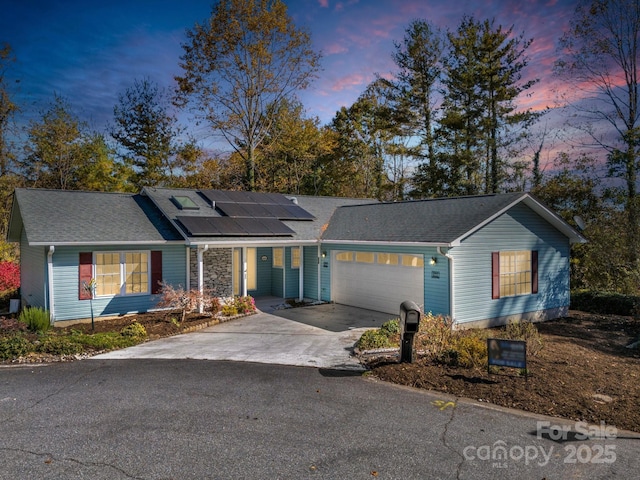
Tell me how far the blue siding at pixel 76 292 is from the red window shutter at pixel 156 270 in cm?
13

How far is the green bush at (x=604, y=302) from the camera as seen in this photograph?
1418cm

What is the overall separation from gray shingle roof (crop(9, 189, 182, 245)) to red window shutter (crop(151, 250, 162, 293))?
2.03 ft

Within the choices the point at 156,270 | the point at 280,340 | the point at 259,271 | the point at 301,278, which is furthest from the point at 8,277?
the point at 280,340

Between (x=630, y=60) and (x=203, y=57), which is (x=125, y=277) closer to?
(x=203, y=57)

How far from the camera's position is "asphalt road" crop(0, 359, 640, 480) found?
4352mm

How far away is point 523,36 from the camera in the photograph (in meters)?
24.1

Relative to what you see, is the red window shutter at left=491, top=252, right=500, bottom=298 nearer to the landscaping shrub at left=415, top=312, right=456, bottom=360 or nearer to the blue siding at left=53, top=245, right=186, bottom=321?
the landscaping shrub at left=415, top=312, right=456, bottom=360

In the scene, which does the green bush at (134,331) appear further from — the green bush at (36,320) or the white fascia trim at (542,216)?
the white fascia trim at (542,216)

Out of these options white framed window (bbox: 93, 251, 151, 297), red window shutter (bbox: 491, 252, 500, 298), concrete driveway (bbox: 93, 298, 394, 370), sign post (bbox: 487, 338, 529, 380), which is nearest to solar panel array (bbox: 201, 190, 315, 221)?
white framed window (bbox: 93, 251, 151, 297)

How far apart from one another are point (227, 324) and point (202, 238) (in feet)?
9.34

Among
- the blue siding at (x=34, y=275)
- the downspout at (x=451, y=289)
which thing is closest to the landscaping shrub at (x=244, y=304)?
the blue siding at (x=34, y=275)

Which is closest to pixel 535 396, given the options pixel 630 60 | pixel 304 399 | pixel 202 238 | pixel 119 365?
pixel 304 399

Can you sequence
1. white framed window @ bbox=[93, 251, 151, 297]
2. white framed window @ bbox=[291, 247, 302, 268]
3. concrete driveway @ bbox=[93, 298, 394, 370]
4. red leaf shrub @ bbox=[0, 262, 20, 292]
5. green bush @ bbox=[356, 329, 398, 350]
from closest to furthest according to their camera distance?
concrete driveway @ bbox=[93, 298, 394, 370], green bush @ bbox=[356, 329, 398, 350], white framed window @ bbox=[93, 251, 151, 297], white framed window @ bbox=[291, 247, 302, 268], red leaf shrub @ bbox=[0, 262, 20, 292]

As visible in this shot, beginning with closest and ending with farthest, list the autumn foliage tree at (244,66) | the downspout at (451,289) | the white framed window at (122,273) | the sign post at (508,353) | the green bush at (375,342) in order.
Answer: the sign post at (508,353), the green bush at (375,342), the downspout at (451,289), the white framed window at (122,273), the autumn foliage tree at (244,66)
